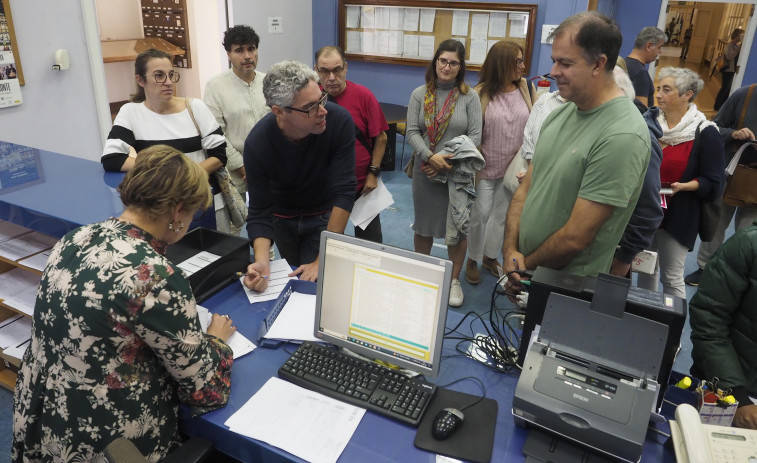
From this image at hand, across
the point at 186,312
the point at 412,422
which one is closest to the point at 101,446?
the point at 186,312

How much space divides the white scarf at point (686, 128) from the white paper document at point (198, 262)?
8.02 feet

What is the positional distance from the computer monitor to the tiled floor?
1735 millimetres

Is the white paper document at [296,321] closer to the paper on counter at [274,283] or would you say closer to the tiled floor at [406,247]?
the paper on counter at [274,283]

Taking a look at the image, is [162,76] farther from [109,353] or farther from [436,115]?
[109,353]

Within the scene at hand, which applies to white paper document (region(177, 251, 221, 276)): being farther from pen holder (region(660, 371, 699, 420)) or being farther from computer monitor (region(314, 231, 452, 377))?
pen holder (region(660, 371, 699, 420))

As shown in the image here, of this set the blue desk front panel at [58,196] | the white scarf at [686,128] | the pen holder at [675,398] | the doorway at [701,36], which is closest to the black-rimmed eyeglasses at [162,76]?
the blue desk front panel at [58,196]

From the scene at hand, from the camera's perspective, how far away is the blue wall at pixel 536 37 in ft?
17.9

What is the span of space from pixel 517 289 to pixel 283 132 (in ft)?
3.85

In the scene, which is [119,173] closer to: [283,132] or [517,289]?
[283,132]

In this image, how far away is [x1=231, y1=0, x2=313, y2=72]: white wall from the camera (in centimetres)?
554

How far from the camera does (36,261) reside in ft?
7.57

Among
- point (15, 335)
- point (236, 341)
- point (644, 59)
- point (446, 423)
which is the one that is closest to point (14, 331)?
point (15, 335)

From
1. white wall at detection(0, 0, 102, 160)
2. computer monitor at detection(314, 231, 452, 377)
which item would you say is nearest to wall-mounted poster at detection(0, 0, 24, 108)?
white wall at detection(0, 0, 102, 160)

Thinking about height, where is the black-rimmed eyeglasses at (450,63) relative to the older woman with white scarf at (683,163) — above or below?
above
